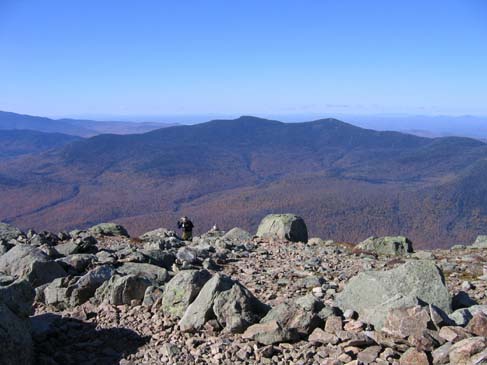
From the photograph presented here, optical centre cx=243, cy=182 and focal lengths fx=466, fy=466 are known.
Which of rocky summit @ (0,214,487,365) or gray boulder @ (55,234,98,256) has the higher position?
rocky summit @ (0,214,487,365)

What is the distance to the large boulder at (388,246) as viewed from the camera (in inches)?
949

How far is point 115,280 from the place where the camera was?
12.7 meters

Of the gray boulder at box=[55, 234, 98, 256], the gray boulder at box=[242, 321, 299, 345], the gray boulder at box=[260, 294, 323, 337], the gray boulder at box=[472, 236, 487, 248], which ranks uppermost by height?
the gray boulder at box=[260, 294, 323, 337]

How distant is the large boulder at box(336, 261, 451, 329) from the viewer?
10602 millimetres

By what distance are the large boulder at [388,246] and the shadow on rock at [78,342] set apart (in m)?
16.1

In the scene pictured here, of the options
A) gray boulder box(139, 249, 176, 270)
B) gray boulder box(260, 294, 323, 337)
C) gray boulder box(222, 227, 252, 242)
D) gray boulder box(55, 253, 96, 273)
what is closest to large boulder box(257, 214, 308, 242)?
gray boulder box(222, 227, 252, 242)

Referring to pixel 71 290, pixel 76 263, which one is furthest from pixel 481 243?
pixel 71 290

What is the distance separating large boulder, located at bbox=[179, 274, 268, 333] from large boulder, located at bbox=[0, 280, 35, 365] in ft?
10.5

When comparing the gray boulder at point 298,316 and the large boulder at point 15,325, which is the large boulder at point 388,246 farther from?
the large boulder at point 15,325

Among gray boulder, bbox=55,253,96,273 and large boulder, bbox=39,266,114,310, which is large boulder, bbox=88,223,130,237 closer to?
gray boulder, bbox=55,253,96,273

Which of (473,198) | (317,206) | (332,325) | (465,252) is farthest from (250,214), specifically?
(332,325)

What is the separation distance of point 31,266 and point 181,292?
575cm

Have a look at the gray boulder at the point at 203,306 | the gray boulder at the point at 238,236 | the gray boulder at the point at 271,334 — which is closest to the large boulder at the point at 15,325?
the gray boulder at the point at 203,306

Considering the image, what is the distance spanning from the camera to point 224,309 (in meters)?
10.4
